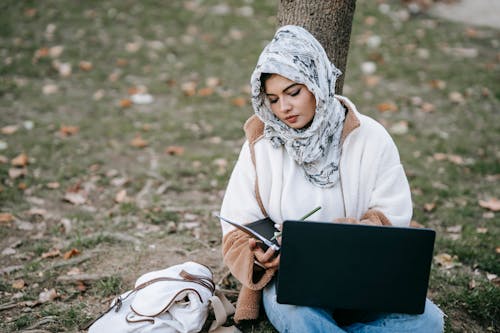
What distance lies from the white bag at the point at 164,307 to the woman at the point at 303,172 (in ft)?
0.74

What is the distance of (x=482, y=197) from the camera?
4.46 metres

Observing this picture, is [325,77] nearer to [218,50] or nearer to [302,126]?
[302,126]

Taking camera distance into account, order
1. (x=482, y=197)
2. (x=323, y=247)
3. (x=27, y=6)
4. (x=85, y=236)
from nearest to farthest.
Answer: (x=323, y=247)
(x=85, y=236)
(x=482, y=197)
(x=27, y=6)

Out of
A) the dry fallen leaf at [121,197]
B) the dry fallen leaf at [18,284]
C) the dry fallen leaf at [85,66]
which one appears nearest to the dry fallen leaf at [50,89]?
the dry fallen leaf at [85,66]

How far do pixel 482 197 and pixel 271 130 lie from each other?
8.57 feet

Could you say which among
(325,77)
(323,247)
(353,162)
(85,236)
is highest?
(325,77)

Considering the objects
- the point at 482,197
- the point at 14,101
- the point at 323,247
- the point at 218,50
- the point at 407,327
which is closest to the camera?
the point at 323,247

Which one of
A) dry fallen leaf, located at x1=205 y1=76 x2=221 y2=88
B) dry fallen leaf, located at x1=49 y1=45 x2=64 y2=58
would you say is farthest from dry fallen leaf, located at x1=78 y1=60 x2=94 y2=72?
dry fallen leaf, located at x1=205 y1=76 x2=221 y2=88

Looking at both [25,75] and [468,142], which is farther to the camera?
[25,75]

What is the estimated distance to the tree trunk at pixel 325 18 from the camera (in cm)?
306

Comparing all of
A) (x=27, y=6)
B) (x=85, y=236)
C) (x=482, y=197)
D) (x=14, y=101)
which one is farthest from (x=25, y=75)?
(x=482, y=197)

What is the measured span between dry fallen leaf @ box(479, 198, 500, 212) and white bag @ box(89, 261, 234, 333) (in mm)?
2572

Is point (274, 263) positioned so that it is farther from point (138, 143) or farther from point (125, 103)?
point (125, 103)

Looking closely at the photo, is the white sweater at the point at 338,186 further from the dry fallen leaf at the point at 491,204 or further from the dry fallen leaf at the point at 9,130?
the dry fallen leaf at the point at 9,130
